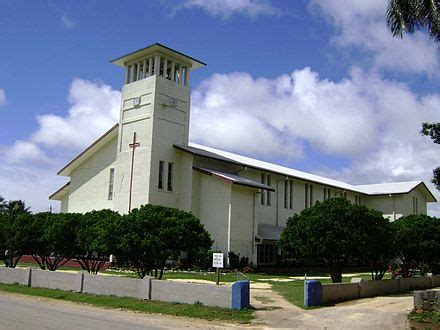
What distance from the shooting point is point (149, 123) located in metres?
40.9

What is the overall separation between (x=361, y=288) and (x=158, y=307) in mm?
9028

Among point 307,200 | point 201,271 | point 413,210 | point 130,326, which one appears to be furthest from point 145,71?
point 413,210

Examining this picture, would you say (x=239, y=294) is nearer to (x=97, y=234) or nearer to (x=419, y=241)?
(x=97, y=234)

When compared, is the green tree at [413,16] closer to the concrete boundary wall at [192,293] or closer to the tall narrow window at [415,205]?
the concrete boundary wall at [192,293]

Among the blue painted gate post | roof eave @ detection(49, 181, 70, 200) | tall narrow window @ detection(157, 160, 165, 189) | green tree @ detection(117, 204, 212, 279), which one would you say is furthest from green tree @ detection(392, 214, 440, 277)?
roof eave @ detection(49, 181, 70, 200)

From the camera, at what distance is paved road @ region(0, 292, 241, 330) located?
14.2 m

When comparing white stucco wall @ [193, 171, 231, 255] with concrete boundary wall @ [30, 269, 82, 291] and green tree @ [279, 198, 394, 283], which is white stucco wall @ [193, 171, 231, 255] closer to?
green tree @ [279, 198, 394, 283]

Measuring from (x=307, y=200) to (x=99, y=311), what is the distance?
36731mm

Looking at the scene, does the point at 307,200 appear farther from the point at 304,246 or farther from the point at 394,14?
the point at 394,14

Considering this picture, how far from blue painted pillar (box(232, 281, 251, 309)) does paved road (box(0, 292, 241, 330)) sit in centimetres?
182

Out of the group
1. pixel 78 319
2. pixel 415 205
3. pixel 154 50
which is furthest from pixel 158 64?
pixel 415 205

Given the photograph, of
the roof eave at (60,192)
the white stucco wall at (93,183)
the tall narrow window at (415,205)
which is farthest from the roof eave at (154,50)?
the tall narrow window at (415,205)

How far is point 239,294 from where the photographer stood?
1747cm

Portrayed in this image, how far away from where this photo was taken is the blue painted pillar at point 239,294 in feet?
57.2
